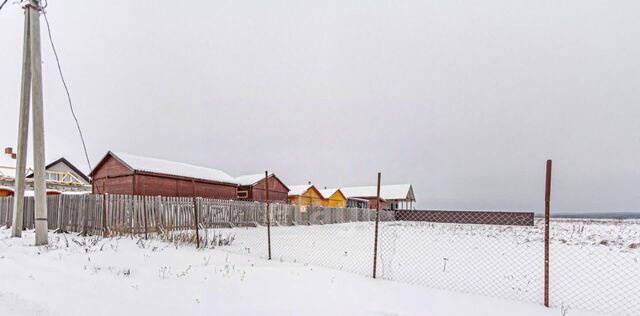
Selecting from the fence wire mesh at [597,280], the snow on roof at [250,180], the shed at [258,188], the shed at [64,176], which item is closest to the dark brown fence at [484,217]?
the shed at [258,188]

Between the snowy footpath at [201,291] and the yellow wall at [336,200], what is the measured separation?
1481 inches

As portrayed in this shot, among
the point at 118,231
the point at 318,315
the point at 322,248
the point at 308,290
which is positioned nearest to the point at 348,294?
the point at 308,290

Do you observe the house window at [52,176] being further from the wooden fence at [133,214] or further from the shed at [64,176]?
the wooden fence at [133,214]

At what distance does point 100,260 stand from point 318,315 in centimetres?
489

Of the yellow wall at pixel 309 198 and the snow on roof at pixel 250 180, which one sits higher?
the snow on roof at pixel 250 180

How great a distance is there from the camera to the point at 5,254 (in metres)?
6.94

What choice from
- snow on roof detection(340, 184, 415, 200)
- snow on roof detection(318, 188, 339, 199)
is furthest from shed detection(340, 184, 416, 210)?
snow on roof detection(318, 188, 339, 199)

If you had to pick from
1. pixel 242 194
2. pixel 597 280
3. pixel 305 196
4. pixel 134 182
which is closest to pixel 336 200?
pixel 305 196

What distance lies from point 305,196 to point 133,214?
27815mm

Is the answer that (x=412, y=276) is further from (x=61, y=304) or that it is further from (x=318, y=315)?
(x=61, y=304)

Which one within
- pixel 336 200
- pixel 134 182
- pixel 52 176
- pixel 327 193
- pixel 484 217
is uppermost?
pixel 134 182

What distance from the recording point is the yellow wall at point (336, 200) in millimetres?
44781

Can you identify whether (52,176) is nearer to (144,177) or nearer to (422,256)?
(144,177)

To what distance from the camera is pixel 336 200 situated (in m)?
47.2
